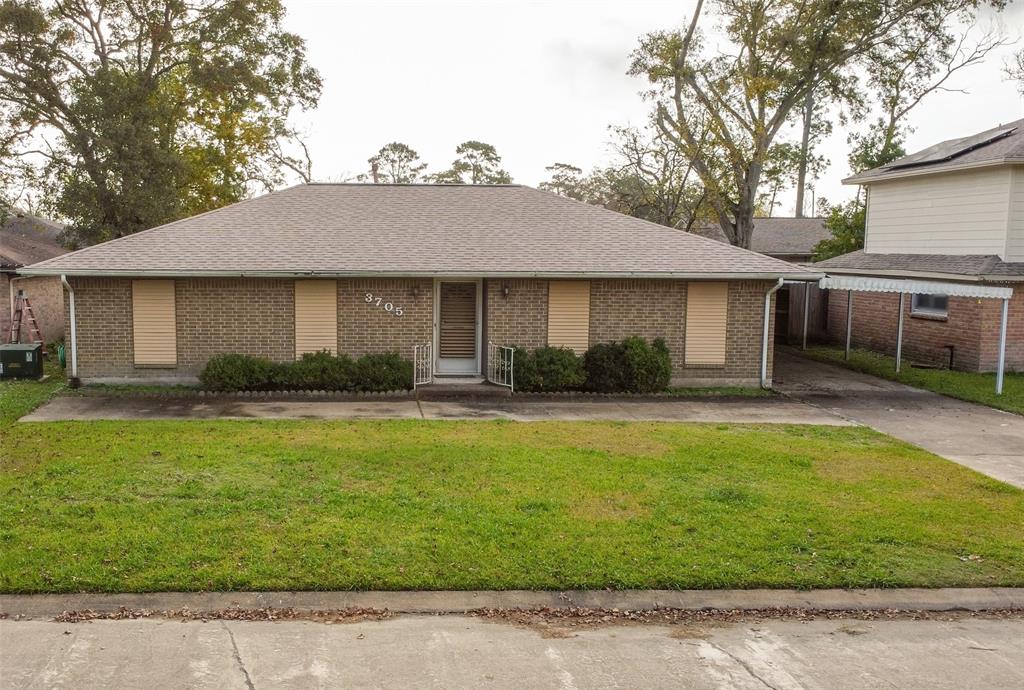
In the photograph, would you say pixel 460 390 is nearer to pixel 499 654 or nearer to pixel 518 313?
pixel 518 313

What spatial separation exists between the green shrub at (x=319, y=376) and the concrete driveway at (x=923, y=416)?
887 centimetres

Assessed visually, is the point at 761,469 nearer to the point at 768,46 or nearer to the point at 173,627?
the point at 173,627

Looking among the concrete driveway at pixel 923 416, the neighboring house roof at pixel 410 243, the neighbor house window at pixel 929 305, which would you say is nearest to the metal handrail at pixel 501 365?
the neighboring house roof at pixel 410 243

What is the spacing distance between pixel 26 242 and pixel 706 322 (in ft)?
74.5

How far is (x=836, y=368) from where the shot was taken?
863 inches

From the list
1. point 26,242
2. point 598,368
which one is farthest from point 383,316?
point 26,242

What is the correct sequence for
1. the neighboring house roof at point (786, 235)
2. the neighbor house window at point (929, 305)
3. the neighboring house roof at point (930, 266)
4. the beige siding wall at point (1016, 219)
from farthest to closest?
1. the neighboring house roof at point (786, 235)
2. the neighbor house window at point (929, 305)
3. the beige siding wall at point (1016, 219)
4. the neighboring house roof at point (930, 266)

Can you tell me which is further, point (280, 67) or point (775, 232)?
point (775, 232)

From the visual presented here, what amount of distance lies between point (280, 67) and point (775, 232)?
21.5 metres

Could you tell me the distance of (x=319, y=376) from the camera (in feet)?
55.0

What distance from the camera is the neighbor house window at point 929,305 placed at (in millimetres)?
21922

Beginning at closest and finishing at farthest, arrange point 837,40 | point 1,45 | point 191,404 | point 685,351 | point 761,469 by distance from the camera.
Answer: point 761,469, point 191,404, point 685,351, point 1,45, point 837,40

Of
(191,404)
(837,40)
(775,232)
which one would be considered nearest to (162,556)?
(191,404)

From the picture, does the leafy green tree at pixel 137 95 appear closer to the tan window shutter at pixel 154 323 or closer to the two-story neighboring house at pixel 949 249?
the tan window shutter at pixel 154 323
